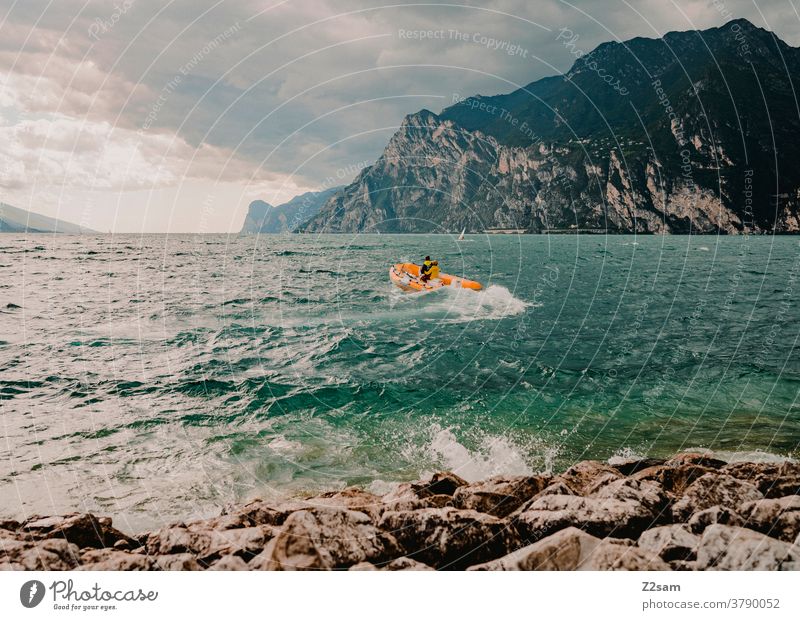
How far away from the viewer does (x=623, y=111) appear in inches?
7156

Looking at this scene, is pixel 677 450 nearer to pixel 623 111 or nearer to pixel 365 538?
pixel 365 538

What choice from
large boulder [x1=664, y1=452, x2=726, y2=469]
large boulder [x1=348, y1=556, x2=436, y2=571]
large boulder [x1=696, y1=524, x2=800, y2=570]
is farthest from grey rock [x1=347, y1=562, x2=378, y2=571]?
large boulder [x1=664, y1=452, x2=726, y2=469]

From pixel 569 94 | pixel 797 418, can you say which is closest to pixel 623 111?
pixel 569 94

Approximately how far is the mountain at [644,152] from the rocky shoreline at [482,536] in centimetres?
14463

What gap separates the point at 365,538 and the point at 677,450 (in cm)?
985

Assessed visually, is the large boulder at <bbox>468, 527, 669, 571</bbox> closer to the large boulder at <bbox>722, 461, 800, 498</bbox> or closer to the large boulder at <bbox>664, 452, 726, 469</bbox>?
the large boulder at <bbox>722, 461, 800, 498</bbox>

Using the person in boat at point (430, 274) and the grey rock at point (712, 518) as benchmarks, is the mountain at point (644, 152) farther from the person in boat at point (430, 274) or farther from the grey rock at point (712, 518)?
the grey rock at point (712, 518)

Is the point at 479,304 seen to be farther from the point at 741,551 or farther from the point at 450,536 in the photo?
the point at 741,551

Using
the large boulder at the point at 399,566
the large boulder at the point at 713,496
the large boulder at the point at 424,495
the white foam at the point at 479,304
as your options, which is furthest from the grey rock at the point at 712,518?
the white foam at the point at 479,304

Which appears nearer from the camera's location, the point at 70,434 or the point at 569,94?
the point at 70,434

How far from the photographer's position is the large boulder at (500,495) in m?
6.85

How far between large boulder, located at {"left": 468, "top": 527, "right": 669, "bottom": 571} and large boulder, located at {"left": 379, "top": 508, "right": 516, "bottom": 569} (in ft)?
1.56

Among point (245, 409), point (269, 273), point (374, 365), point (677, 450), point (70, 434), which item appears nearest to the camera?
point (677, 450)

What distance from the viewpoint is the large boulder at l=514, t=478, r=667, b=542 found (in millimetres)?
5727
